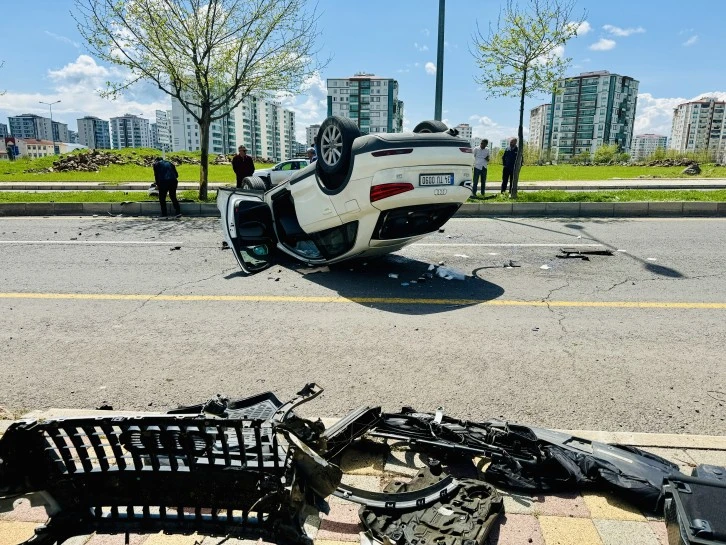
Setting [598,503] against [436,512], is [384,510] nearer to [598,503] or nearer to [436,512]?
[436,512]

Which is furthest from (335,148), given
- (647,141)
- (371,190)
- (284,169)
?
(647,141)

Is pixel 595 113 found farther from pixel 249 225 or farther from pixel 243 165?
pixel 249 225

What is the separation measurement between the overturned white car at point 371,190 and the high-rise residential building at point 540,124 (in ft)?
417

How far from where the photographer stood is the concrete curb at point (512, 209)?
38.3 feet

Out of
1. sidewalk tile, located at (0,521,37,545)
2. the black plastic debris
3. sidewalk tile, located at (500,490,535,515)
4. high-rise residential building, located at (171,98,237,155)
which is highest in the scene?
high-rise residential building, located at (171,98,237,155)

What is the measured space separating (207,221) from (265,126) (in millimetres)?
151803

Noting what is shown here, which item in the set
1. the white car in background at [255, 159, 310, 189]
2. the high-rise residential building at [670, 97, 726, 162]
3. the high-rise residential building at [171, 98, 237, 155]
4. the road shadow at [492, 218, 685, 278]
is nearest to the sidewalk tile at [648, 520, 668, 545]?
the road shadow at [492, 218, 685, 278]

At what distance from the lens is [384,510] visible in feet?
7.01

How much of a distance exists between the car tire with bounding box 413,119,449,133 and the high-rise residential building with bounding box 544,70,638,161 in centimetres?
11656

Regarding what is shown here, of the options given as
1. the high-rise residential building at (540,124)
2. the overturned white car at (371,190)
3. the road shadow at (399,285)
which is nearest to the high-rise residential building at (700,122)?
the high-rise residential building at (540,124)

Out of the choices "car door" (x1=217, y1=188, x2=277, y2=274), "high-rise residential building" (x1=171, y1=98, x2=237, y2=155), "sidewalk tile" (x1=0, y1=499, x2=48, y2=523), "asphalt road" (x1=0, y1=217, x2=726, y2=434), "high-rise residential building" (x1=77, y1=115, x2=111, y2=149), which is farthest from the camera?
"high-rise residential building" (x1=77, y1=115, x2=111, y2=149)

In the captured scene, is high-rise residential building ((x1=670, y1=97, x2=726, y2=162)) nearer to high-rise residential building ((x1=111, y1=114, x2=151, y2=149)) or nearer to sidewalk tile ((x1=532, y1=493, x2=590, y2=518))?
sidewalk tile ((x1=532, y1=493, x2=590, y2=518))

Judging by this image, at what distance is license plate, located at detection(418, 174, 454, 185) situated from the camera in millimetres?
5492

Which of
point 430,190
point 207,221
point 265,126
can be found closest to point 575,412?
point 430,190
